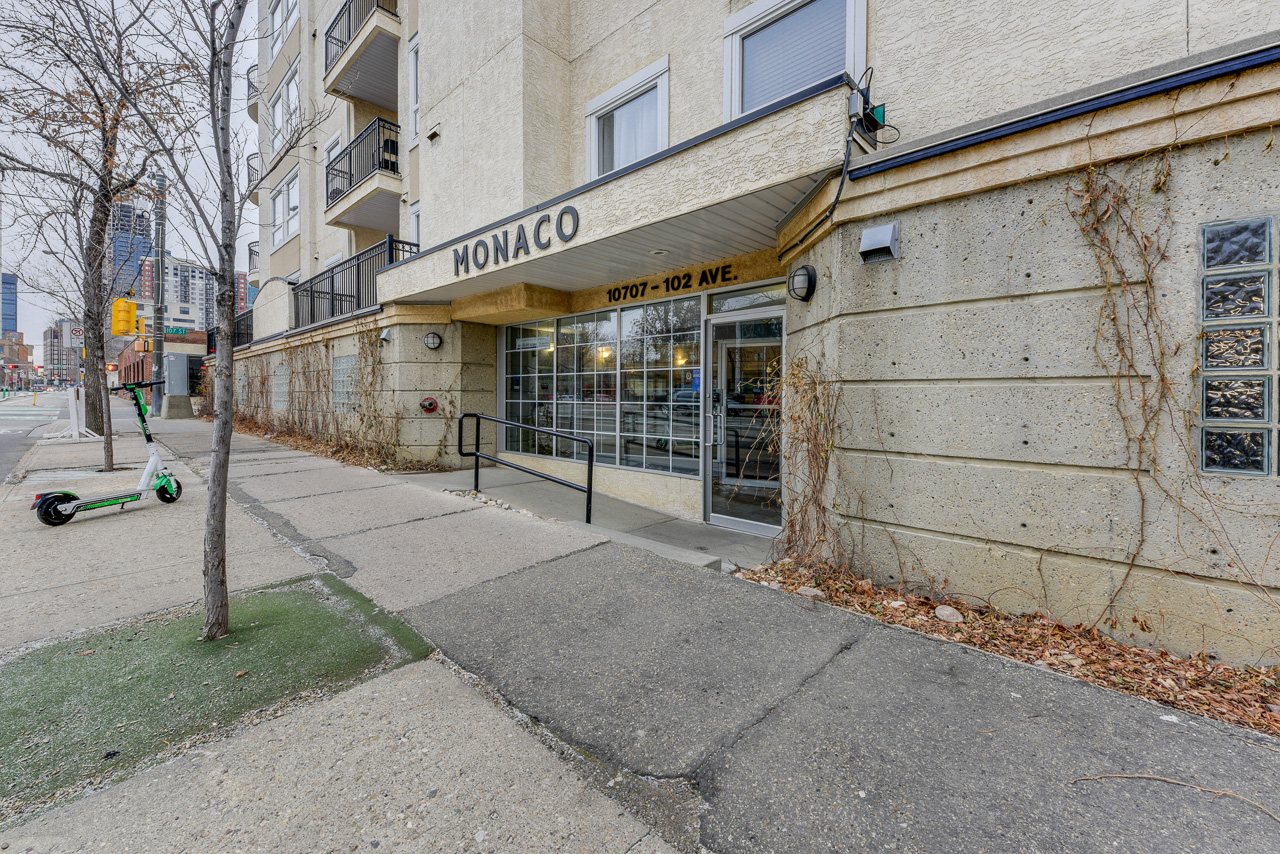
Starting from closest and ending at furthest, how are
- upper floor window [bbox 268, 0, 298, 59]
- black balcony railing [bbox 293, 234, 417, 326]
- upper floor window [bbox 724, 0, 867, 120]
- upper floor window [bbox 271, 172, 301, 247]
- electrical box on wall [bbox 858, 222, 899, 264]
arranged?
electrical box on wall [bbox 858, 222, 899, 264]
upper floor window [bbox 724, 0, 867, 120]
black balcony railing [bbox 293, 234, 417, 326]
upper floor window [bbox 268, 0, 298, 59]
upper floor window [bbox 271, 172, 301, 247]

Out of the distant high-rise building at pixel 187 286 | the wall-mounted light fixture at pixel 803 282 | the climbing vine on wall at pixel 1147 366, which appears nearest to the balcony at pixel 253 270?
the distant high-rise building at pixel 187 286

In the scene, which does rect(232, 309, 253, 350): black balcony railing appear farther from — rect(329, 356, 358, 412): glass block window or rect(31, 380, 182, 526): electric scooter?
rect(31, 380, 182, 526): electric scooter

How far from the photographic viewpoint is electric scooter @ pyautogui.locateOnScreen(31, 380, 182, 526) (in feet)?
15.9

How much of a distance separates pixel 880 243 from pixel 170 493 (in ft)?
25.4

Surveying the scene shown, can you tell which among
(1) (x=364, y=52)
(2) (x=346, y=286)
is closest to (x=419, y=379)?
(2) (x=346, y=286)

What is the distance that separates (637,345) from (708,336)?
1257mm

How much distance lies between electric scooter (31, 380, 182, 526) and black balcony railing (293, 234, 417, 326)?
183 inches

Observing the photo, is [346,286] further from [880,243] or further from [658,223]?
[880,243]

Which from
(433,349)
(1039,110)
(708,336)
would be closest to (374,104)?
(433,349)

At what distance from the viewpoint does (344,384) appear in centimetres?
1059

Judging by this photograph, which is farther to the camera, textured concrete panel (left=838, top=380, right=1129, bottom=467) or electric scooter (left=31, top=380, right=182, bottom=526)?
electric scooter (left=31, top=380, right=182, bottom=526)

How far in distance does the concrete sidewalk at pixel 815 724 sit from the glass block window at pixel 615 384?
Answer: 3.10 meters

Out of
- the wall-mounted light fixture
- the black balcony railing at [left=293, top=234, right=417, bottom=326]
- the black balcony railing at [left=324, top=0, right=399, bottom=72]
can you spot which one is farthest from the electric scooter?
the black balcony railing at [left=324, top=0, right=399, bottom=72]

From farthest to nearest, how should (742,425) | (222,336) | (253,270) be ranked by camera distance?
1. (253,270)
2. (742,425)
3. (222,336)
